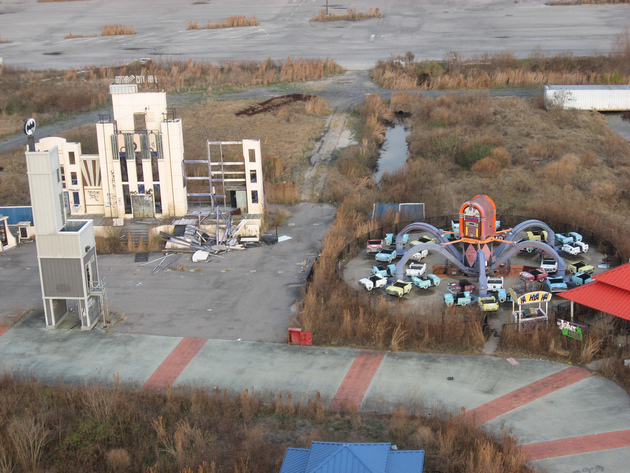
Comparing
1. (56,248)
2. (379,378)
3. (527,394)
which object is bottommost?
(527,394)

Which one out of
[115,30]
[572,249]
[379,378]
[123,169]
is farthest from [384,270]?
[115,30]

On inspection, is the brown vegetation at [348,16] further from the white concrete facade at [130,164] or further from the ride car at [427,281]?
the ride car at [427,281]

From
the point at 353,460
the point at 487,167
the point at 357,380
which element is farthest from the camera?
the point at 487,167

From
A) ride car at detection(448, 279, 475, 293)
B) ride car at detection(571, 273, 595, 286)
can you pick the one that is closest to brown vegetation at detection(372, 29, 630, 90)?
ride car at detection(571, 273, 595, 286)

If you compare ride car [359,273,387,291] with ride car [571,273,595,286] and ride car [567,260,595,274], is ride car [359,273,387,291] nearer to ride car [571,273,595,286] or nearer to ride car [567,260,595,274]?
ride car [571,273,595,286]

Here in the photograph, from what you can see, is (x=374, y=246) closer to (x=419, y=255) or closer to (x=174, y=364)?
(x=419, y=255)

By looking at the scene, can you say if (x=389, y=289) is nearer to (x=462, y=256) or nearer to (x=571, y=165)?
(x=462, y=256)
